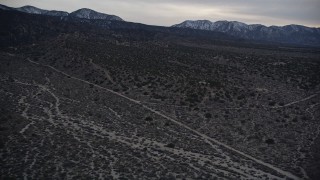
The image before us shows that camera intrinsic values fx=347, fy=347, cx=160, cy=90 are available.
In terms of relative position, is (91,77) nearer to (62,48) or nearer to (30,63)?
(30,63)

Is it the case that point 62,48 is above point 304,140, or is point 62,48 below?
above

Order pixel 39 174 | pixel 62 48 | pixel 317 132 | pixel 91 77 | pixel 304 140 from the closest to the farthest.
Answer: pixel 39 174, pixel 304 140, pixel 317 132, pixel 91 77, pixel 62 48

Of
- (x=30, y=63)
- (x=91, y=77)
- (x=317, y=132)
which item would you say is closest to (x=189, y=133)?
(x=317, y=132)

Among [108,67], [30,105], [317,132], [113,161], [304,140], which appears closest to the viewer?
[113,161]

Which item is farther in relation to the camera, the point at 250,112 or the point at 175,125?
the point at 250,112

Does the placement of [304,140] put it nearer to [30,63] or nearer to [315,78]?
[315,78]

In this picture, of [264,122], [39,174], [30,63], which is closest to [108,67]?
[30,63]
